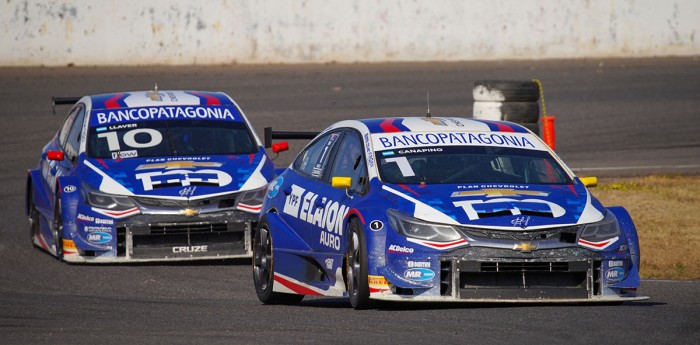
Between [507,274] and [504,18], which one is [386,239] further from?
[504,18]

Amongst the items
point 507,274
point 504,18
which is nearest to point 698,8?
point 504,18

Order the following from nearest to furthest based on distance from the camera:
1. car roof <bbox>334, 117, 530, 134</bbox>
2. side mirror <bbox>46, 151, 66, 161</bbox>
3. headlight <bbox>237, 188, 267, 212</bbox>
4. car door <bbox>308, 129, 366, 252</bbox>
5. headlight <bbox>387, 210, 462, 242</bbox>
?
headlight <bbox>387, 210, 462, 242</bbox>
car door <bbox>308, 129, 366, 252</bbox>
car roof <bbox>334, 117, 530, 134</bbox>
headlight <bbox>237, 188, 267, 212</bbox>
side mirror <bbox>46, 151, 66, 161</bbox>

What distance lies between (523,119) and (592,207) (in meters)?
7.67

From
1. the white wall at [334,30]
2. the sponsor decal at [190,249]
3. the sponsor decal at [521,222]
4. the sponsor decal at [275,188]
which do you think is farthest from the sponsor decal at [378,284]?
the white wall at [334,30]

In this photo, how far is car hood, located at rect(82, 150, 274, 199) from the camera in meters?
13.3

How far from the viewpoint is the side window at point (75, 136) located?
47.3 ft

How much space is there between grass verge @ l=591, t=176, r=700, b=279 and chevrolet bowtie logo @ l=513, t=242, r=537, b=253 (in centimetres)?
379

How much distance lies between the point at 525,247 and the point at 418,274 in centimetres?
65

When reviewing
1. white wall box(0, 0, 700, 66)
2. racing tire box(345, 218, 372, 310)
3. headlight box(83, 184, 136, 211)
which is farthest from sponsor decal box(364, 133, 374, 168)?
white wall box(0, 0, 700, 66)

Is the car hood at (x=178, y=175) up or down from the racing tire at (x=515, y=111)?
down

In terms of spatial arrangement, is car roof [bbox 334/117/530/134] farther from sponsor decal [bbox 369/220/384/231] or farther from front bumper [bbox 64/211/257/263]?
front bumper [bbox 64/211/257/263]

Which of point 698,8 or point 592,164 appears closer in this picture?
point 592,164

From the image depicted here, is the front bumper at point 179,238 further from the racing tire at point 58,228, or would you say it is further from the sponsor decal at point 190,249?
the racing tire at point 58,228

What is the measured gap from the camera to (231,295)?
11305mm
